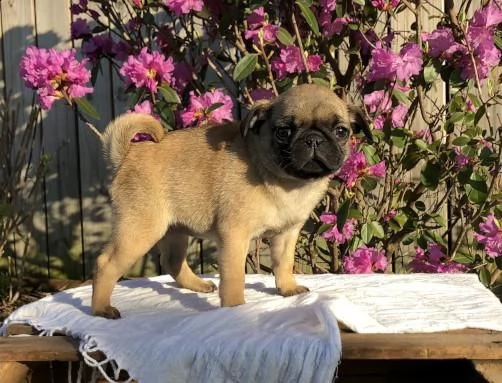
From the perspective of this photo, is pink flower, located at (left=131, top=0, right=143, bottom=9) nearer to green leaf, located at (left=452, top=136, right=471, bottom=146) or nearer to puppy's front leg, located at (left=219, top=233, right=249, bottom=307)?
puppy's front leg, located at (left=219, top=233, right=249, bottom=307)

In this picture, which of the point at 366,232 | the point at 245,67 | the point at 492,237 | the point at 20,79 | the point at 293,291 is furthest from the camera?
the point at 20,79

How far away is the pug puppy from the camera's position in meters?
2.41

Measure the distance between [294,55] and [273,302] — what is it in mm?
1305

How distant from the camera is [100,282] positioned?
8.25 ft

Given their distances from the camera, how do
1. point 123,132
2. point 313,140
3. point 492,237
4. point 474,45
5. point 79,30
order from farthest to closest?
point 79,30
point 492,237
point 474,45
point 123,132
point 313,140

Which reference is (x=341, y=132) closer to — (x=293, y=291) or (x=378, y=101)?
(x=293, y=291)

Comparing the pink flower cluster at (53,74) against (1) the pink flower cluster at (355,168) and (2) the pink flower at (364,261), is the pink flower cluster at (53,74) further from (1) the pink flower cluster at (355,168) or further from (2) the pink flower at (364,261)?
(2) the pink flower at (364,261)

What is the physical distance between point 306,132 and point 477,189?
3.48 ft

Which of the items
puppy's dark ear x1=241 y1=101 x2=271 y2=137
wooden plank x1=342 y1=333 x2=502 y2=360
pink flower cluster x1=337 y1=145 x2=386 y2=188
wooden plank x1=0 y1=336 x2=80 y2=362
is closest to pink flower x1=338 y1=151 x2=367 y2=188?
pink flower cluster x1=337 y1=145 x2=386 y2=188

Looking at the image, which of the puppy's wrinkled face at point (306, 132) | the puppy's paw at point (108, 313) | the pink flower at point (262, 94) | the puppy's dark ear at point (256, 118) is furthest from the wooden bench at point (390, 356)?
the pink flower at point (262, 94)

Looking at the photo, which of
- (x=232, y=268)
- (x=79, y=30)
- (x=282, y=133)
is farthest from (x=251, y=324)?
(x=79, y=30)

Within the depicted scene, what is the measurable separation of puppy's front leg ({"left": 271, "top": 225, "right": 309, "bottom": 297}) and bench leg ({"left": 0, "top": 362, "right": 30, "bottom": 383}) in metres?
1.06

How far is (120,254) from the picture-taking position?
2500mm

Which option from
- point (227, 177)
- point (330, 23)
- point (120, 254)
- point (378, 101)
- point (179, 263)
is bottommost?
point (179, 263)
